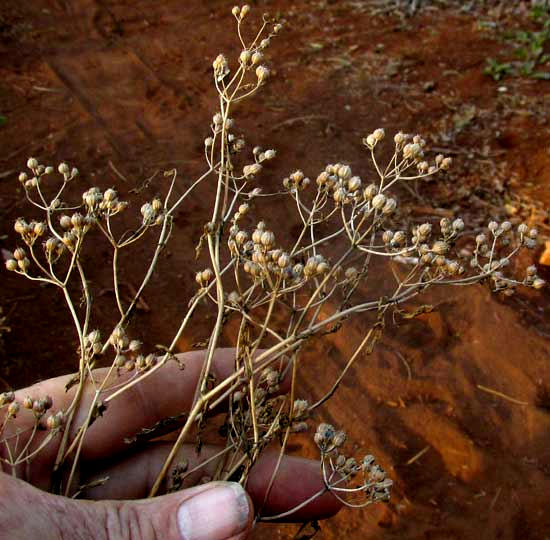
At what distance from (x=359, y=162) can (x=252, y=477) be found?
264cm

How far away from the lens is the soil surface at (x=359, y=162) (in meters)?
2.80

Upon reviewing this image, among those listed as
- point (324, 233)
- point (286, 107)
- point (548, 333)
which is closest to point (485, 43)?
point (286, 107)

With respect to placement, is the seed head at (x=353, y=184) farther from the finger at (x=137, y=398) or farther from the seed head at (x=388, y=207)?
the finger at (x=137, y=398)

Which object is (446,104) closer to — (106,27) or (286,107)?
(286,107)

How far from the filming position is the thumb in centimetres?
143

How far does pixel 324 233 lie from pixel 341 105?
1.59 m

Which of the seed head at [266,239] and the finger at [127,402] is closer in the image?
the seed head at [266,239]

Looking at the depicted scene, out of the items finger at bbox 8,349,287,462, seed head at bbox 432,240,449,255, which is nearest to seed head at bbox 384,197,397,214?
seed head at bbox 432,240,449,255

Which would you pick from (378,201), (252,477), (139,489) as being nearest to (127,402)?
(139,489)

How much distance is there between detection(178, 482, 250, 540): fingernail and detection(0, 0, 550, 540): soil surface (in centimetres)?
109

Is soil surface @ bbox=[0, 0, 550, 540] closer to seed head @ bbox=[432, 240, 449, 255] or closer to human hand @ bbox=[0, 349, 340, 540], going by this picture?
human hand @ bbox=[0, 349, 340, 540]

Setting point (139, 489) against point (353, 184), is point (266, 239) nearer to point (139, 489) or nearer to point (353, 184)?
point (353, 184)

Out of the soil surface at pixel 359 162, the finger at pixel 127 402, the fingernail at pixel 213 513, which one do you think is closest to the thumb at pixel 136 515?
the fingernail at pixel 213 513

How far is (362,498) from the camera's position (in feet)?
8.80
